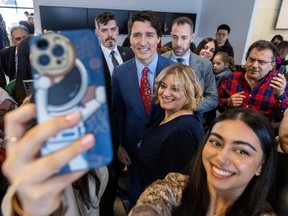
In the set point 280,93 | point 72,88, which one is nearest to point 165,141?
point 72,88

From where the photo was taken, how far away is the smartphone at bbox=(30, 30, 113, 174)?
42 cm

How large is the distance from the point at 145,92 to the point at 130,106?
14 cm

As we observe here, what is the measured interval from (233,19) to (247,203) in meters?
5.15

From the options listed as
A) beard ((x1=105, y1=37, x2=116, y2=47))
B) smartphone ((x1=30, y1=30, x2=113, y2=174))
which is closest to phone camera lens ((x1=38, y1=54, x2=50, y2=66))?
smartphone ((x1=30, y1=30, x2=113, y2=174))

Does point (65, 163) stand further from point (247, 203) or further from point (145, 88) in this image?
point (145, 88)

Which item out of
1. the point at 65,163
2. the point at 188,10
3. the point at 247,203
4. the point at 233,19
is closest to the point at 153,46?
the point at 247,203

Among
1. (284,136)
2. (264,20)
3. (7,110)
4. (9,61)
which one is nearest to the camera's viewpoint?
(284,136)

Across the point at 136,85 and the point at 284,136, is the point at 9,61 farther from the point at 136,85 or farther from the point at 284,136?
the point at 284,136

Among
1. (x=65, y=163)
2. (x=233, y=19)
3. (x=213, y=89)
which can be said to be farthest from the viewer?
(x=233, y=19)

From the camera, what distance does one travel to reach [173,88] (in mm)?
1407

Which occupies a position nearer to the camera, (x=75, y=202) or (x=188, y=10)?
(x=75, y=202)

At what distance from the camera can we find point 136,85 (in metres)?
1.57

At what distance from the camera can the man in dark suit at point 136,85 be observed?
1574 millimetres

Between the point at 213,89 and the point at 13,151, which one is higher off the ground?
the point at 13,151
